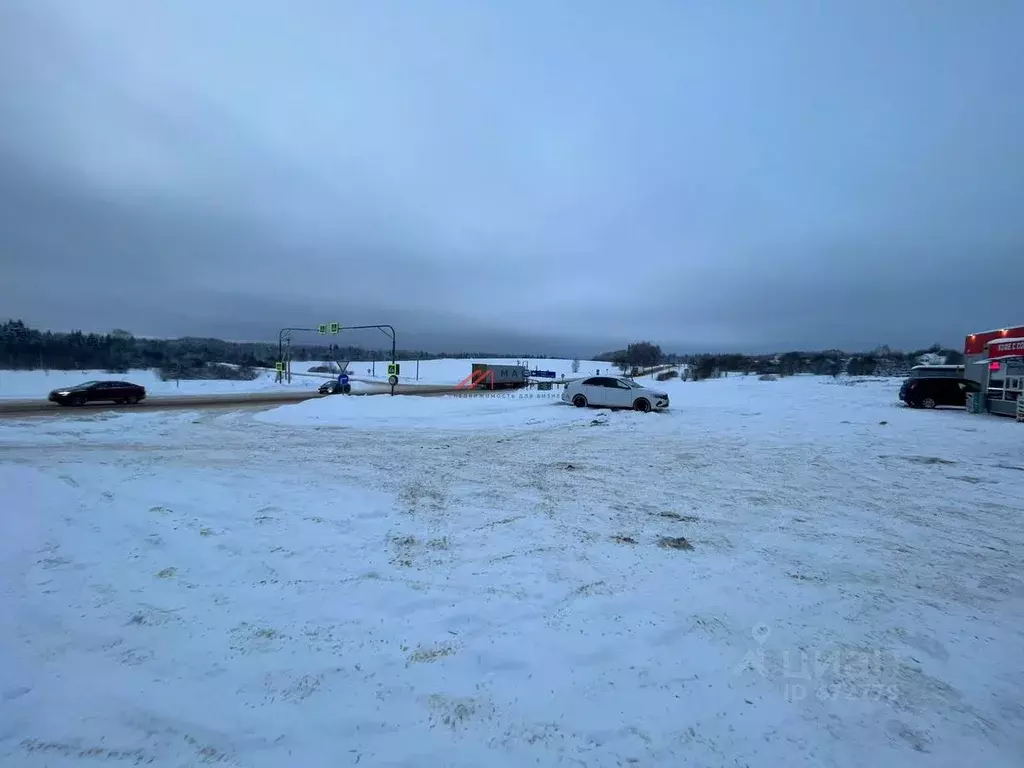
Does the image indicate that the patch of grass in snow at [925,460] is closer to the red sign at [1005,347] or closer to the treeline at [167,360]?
the red sign at [1005,347]

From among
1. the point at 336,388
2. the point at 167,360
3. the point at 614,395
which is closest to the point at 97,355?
the point at 167,360

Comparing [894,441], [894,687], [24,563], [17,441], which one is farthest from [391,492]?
[894,441]

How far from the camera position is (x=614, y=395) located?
22.2 m

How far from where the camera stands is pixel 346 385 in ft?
112

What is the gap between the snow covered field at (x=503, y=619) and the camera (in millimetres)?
2902

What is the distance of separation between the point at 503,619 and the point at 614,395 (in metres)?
18.8

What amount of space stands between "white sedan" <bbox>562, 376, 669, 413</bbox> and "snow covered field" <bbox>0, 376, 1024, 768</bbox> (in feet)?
39.7

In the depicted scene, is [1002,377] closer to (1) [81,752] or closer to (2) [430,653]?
(2) [430,653]

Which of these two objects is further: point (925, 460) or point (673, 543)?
point (925, 460)

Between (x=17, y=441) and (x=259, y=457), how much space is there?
7.94m

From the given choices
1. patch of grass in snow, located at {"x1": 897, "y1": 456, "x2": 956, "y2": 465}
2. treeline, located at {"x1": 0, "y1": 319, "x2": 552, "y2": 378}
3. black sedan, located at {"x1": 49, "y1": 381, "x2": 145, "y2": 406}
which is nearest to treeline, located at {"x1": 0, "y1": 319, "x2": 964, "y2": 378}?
treeline, located at {"x1": 0, "y1": 319, "x2": 552, "y2": 378}

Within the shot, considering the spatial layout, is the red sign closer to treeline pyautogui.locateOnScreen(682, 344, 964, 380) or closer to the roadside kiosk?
the roadside kiosk

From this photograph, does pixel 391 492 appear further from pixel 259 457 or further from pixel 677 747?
pixel 677 747

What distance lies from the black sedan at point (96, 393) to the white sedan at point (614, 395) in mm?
23515
